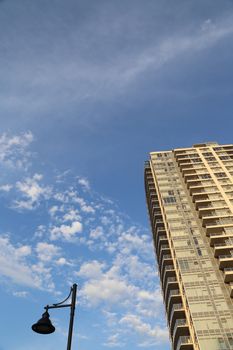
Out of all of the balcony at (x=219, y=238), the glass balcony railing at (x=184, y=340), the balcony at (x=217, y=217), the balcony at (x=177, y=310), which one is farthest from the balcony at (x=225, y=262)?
the glass balcony railing at (x=184, y=340)

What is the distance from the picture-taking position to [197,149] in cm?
8456

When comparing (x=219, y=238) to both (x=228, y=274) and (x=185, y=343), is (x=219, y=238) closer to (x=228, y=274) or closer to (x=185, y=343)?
(x=228, y=274)

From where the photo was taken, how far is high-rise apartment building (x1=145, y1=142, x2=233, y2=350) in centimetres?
4716

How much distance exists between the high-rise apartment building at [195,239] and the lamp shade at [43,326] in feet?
129

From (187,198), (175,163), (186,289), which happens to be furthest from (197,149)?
(186,289)

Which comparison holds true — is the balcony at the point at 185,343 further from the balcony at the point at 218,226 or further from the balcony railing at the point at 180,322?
the balcony at the point at 218,226

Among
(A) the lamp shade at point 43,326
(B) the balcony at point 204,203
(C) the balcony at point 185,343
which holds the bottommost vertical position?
(A) the lamp shade at point 43,326

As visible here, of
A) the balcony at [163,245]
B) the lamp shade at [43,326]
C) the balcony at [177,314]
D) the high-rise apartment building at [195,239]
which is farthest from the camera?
the balcony at [163,245]

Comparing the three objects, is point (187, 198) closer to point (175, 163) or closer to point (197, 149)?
point (175, 163)

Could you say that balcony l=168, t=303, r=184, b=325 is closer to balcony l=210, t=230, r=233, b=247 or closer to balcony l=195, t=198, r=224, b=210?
balcony l=210, t=230, r=233, b=247

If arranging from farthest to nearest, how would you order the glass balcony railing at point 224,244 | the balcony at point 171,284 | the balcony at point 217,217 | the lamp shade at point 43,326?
the balcony at point 217,217 < the balcony at point 171,284 < the glass balcony railing at point 224,244 < the lamp shade at point 43,326

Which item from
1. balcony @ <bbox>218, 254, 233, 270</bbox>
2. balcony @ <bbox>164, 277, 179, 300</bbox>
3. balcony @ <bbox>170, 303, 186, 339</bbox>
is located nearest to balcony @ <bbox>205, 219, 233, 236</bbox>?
balcony @ <bbox>218, 254, 233, 270</bbox>

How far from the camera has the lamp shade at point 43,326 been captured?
9.84m

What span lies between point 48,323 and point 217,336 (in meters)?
41.5
